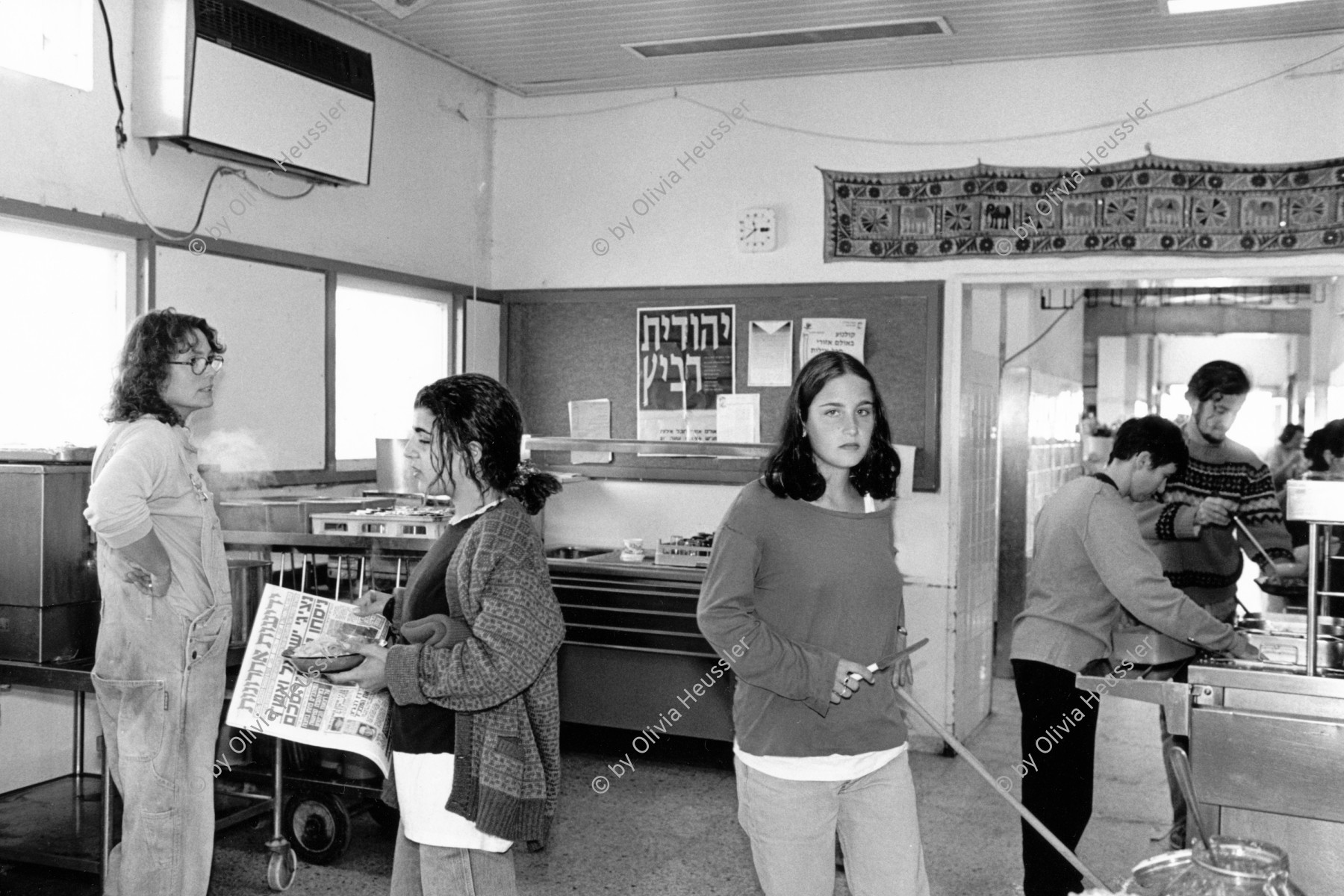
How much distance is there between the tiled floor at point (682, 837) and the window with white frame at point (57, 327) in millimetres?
1346

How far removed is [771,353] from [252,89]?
2.39 meters

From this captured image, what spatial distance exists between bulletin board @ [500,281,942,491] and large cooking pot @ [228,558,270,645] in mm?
2094

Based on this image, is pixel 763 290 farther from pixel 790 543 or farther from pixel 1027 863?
pixel 790 543

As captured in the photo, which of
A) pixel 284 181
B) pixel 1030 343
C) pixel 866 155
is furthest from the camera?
pixel 1030 343

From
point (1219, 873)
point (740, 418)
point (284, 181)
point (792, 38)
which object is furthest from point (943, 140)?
point (1219, 873)

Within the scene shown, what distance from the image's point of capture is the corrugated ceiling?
439 centimetres

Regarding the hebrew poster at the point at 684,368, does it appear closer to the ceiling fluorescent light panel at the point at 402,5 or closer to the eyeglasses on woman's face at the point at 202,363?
the ceiling fluorescent light panel at the point at 402,5

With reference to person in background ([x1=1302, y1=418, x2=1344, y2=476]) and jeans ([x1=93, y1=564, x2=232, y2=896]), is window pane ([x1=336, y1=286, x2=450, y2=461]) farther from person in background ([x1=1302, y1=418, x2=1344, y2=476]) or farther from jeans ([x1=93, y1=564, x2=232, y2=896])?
person in background ([x1=1302, y1=418, x2=1344, y2=476])

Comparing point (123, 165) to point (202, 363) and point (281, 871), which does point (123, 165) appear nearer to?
point (202, 363)

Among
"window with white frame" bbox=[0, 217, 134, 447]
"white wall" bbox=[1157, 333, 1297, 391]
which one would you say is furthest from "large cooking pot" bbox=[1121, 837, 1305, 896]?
"white wall" bbox=[1157, 333, 1297, 391]

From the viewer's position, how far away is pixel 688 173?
18.1 ft

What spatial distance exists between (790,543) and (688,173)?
11.5 ft

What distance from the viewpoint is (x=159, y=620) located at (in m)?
2.98

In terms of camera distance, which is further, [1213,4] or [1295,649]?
[1213,4]
